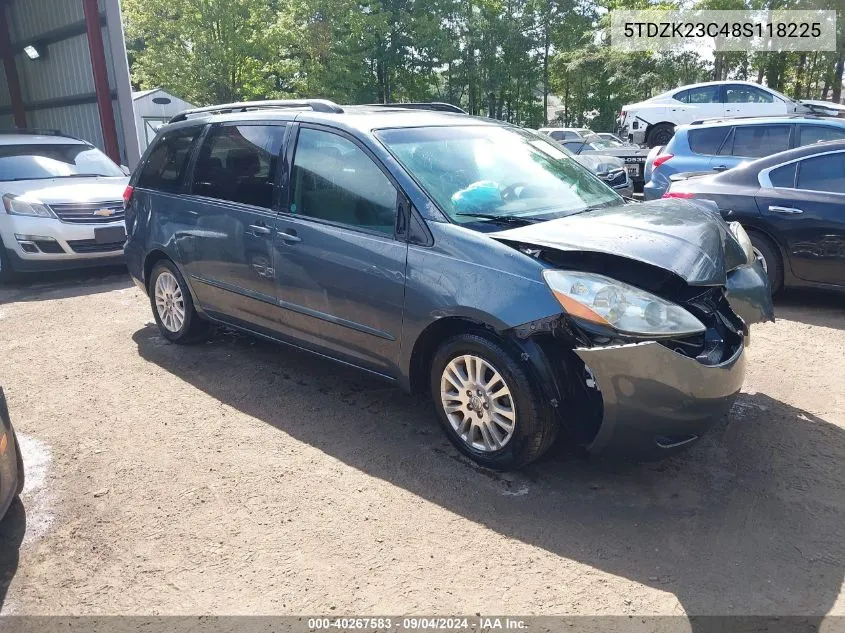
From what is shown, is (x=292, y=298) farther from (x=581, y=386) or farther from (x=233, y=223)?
(x=581, y=386)

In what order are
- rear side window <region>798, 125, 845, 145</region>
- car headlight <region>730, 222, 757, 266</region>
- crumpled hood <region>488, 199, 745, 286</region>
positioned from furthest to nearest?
rear side window <region>798, 125, 845, 145</region> < car headlight <region>730, 222, 757, 266</region> < crumpled hood <region>488, 199, 745, 286</region>

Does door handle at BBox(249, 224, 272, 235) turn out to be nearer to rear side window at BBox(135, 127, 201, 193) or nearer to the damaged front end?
rear side window at BBox(135, 127, 201, 193)

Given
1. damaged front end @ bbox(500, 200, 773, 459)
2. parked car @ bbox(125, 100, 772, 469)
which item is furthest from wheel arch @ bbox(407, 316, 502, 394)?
damaged front end @ bbox(500, 200, 773, 459)

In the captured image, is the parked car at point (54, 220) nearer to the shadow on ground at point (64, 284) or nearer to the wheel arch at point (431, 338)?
the shadow on ground at point (64, 284)

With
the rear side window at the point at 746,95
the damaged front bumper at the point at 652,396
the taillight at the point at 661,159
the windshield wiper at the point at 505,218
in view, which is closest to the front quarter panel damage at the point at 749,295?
the damaged front bumper at the point at 652,396

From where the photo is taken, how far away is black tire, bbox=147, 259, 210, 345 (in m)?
5.29

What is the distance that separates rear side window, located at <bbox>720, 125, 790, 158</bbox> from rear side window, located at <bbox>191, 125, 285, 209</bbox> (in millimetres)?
6231

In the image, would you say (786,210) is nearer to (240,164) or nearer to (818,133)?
(818,133)

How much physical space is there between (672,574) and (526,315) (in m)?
1.20

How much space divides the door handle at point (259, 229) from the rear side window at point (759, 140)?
6368 millimetres

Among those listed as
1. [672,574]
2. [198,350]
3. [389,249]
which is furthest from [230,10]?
[672,574]

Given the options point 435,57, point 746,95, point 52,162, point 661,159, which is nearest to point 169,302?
point 52,162

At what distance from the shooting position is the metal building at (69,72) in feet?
39.1

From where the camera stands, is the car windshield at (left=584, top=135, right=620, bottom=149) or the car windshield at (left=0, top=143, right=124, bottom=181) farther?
the car windshield at (left=584, top=135, right=620, bottom=149)
